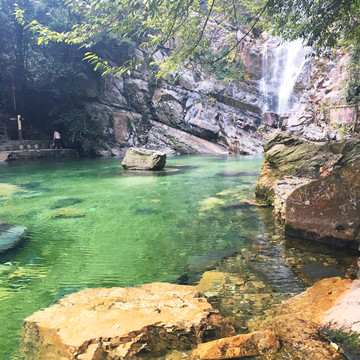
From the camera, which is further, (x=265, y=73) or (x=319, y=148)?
(x=265, y=73)

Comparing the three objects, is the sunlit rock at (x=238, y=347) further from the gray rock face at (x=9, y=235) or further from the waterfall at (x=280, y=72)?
the waterfall at (x=280, y=72)

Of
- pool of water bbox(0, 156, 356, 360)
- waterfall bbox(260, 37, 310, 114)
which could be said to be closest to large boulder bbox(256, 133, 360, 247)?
pool of water bbox(0, 156, 356, 360)

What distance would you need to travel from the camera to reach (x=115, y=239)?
446 cm

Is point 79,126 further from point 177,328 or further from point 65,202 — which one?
point 177,328

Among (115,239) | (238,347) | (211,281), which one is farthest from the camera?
(115,239)

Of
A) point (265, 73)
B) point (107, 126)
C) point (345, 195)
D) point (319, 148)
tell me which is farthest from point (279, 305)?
point (265, 73)

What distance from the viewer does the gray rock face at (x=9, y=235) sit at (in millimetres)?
4020

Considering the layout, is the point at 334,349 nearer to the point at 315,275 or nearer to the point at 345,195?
the point at 315,275

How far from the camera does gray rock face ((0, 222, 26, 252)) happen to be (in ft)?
13.2

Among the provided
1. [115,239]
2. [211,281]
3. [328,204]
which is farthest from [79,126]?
[211,281]

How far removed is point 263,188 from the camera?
22.4 ft

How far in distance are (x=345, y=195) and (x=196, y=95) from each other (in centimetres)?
2557

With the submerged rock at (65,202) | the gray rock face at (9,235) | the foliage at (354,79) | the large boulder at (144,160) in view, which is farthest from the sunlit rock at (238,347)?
the foliage at (354,79)

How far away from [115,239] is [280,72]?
2761 centimetres
